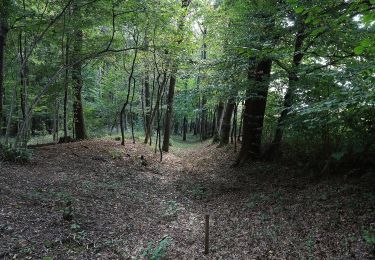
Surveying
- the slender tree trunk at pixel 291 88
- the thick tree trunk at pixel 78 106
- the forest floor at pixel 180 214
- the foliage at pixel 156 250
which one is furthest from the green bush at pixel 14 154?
the slender tree trunk at pixel 291 88

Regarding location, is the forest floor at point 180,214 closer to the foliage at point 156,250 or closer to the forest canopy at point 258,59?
the foliage at point 156,250

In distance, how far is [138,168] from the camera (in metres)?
12.7

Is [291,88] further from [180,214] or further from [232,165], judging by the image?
[232,165]

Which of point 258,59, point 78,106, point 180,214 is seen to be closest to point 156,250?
point 180,214

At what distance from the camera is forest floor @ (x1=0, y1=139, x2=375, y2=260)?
17.3 feet

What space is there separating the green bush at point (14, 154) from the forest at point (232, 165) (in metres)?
0.03

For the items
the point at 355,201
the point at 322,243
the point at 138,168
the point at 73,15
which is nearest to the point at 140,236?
the point at 322,243

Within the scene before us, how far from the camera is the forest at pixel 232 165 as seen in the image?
5.41m

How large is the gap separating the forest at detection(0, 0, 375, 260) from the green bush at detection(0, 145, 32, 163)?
3cm

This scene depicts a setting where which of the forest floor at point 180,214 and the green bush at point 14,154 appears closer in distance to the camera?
the forest floor at point 180,214

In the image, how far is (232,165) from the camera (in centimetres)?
1197

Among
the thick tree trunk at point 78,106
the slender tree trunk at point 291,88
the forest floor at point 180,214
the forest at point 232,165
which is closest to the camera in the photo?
the forest floor at point 180,214

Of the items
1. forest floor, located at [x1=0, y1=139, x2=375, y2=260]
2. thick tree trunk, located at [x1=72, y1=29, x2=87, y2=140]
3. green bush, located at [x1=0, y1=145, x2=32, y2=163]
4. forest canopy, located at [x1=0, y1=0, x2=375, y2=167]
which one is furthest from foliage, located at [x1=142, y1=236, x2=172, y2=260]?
thick tree trunk, located at [x1=72, y1=29, x2=87, y2=140]

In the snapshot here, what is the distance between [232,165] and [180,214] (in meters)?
4.56
